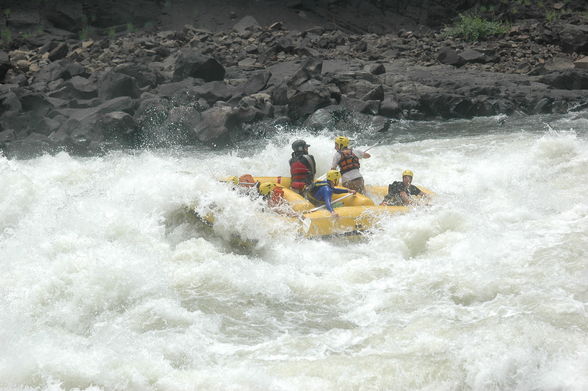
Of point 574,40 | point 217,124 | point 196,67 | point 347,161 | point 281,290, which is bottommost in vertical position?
point 281,290

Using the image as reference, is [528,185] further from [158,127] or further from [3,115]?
[3,115]

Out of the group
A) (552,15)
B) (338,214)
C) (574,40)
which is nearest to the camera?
(338,214)

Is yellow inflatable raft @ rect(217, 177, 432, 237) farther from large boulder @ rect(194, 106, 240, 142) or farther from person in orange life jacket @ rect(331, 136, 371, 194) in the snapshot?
large boulder @ rect(194, 106, 240, 142)

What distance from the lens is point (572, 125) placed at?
14719 mm

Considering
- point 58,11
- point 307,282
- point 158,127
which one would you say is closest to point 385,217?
point 307,282

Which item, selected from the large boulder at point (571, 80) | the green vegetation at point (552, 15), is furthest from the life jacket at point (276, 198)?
the green vegetation at point (552, 15)

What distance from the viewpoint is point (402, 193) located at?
360 inches

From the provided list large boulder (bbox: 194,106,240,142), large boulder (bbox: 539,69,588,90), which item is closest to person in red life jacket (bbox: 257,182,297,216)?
large boulder (bbox: 194,106,240,142)

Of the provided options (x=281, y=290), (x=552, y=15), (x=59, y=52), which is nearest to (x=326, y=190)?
(x=281, y=290)

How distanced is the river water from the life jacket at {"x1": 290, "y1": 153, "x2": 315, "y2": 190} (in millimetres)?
1097

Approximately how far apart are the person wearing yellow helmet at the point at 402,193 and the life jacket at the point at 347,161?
29.9 inches

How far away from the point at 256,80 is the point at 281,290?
11288 millimetres

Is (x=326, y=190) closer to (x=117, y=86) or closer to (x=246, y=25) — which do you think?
(x=117, y=86)

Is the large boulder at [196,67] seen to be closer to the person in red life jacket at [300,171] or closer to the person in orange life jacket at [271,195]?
the person in red life jacket at [300,171]
